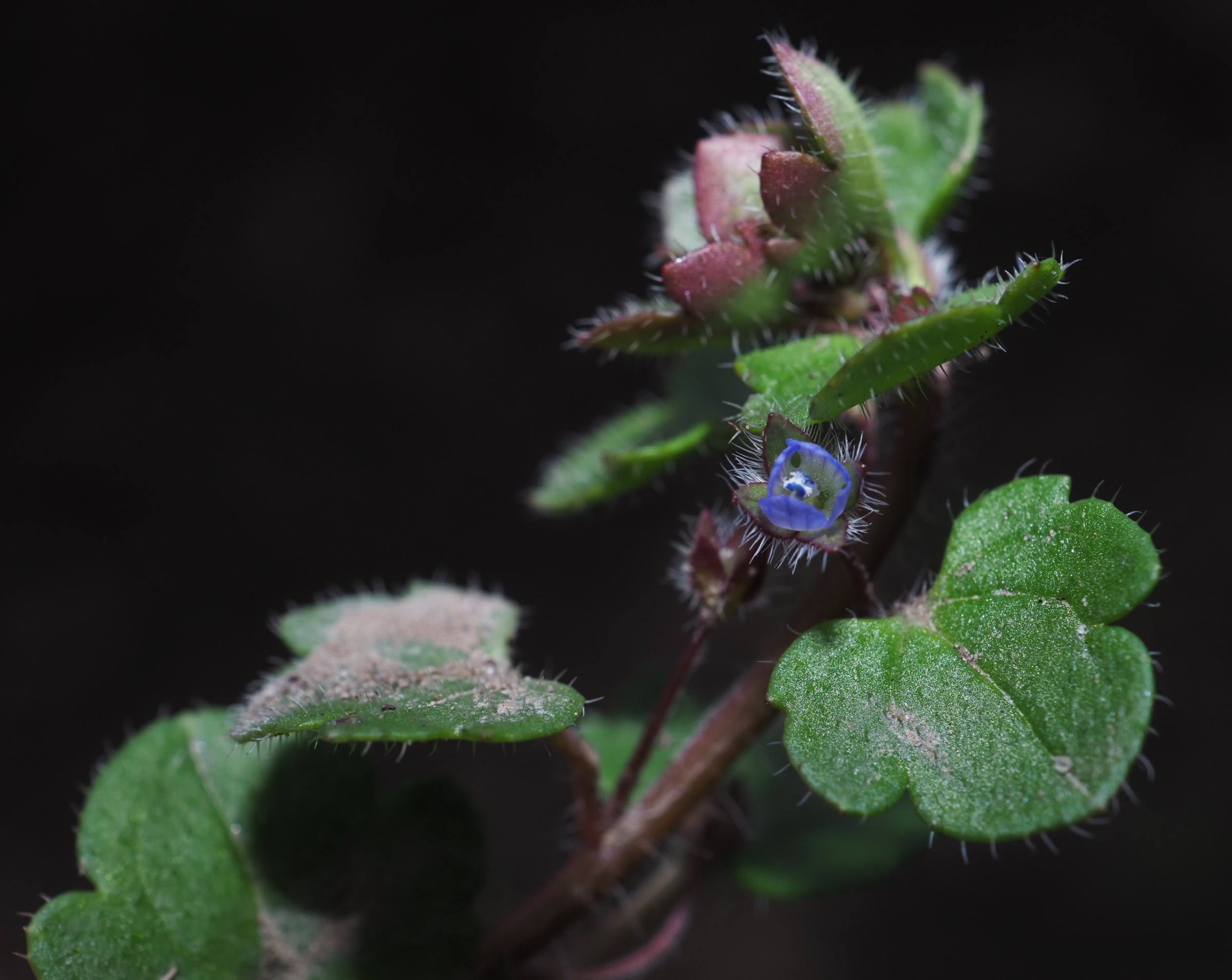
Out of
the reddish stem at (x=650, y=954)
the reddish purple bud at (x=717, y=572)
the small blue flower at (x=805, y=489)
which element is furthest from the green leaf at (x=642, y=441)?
the reddish stem at (x=650, y=954)

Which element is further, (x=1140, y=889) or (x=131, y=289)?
(x=131, y=289)

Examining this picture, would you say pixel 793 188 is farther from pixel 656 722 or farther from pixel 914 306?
pixel 656 722

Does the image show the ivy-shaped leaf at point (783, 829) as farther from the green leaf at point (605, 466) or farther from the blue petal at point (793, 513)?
the blue petal at point (793, 513)

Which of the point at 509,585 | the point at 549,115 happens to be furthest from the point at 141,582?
the point at 549,115

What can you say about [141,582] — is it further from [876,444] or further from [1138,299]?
[1138,299]

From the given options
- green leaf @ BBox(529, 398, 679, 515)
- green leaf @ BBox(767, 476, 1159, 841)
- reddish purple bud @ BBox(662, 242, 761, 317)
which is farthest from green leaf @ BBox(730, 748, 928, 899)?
reddish purple bud @ BBox(662, 242, 761, 317)

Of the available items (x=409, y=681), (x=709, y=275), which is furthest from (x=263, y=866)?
(x=709, y=275)
